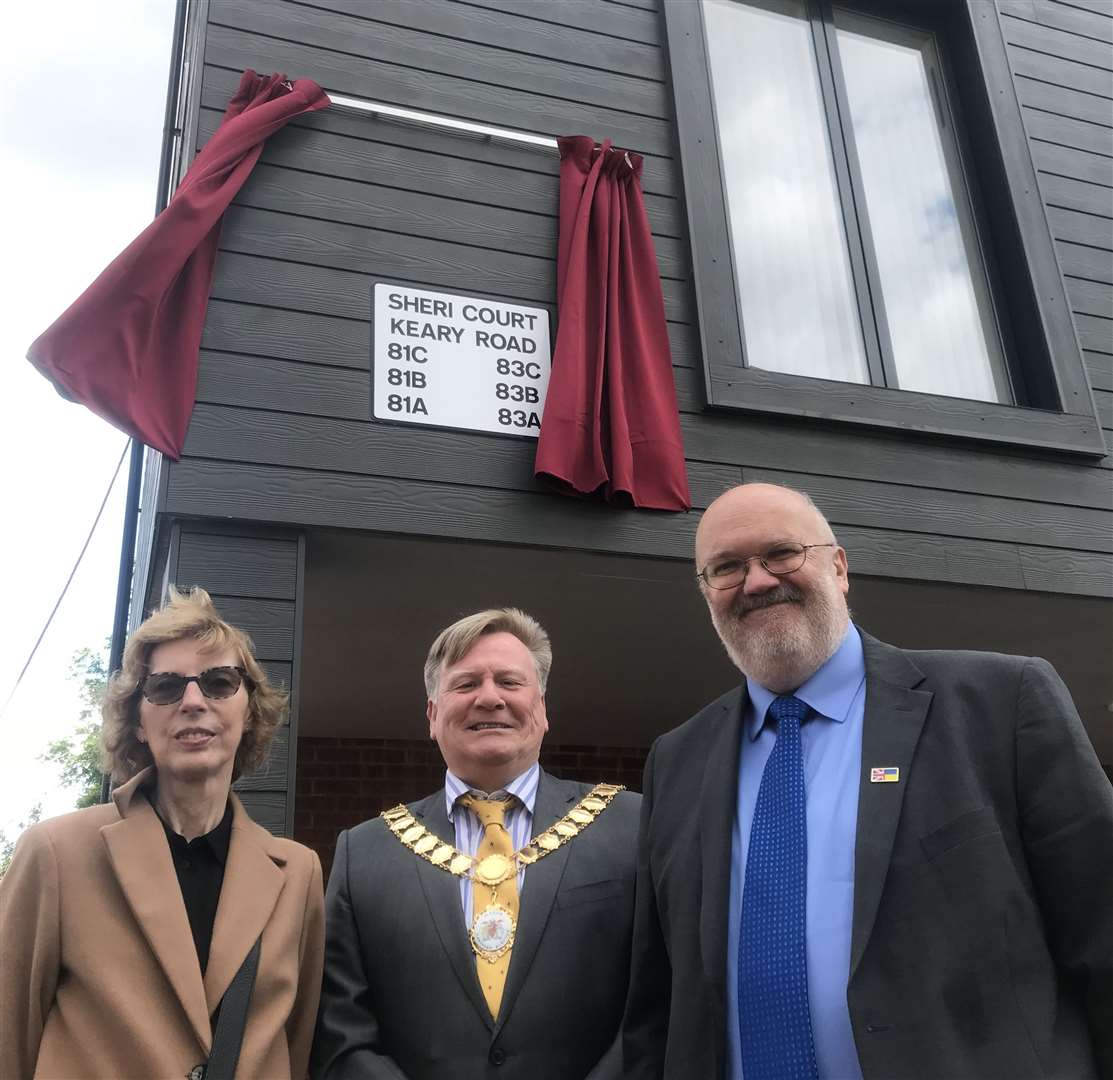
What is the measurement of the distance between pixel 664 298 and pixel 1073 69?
3.02 m

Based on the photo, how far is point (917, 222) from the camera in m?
5.10

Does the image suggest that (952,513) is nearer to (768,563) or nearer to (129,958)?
(768,563)

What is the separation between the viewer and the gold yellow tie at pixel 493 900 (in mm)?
1965

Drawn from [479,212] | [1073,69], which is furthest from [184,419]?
[1073,69]

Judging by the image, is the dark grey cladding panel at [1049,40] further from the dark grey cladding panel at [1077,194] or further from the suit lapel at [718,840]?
the suit lapel at [718,840]

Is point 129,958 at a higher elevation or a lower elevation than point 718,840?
lower

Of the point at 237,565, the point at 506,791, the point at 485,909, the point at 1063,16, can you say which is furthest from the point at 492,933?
the point at 1063,16

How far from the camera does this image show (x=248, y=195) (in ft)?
12.5

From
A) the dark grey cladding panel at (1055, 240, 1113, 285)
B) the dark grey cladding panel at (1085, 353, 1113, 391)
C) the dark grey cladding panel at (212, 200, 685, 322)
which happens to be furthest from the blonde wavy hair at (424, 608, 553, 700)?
the dark grey cladding panel at (1055, 240, 1113, 285)

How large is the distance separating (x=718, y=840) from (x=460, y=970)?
21.0 inches

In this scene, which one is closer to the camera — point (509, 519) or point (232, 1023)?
point (232, 1023)

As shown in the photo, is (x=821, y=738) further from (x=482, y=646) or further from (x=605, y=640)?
(x=605, y=640)

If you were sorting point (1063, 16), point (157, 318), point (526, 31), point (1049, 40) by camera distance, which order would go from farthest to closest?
point (1063, 16), point (1049, 40), point (526, 31), point (157, 318)

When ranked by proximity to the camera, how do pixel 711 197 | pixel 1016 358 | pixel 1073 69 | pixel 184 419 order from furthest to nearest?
pixel 1073 69, pixel 1016 358, pixel 711 197, pixel 184 419
